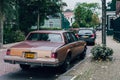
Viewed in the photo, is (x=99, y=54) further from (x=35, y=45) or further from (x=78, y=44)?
(x=35, y=45)

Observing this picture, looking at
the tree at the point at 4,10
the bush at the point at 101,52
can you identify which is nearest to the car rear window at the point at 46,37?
the bush at the point at 101,52

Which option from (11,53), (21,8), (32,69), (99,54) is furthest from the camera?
(21,8)

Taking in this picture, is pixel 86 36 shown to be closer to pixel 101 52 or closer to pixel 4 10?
pixel 4 10

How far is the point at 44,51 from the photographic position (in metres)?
10.3

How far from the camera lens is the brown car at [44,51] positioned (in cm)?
1021

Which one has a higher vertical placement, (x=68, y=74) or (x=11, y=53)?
(x=11, y=53)

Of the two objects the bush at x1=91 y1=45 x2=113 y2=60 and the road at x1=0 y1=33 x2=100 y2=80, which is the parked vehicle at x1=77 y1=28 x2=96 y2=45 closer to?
the bush at x1=91 y1=45 x2=113 y2=60

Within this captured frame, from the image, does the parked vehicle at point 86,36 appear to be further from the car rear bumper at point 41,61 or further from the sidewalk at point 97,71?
the car rear bumper at point 41,61

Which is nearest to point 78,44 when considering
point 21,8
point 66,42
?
point 66,42

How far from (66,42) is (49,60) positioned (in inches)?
73.6

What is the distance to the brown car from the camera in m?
10.2

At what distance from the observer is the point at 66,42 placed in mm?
11812

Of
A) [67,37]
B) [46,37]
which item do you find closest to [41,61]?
[46,37]

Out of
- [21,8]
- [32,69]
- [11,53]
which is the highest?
[21,8]
